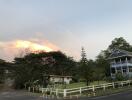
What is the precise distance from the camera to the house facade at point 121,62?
5653cm

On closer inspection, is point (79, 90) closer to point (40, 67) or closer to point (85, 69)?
point (85, 69)

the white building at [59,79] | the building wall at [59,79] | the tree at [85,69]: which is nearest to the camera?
the tree at [85,69]

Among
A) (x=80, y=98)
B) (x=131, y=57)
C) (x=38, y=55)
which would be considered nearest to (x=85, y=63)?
(x=80, y=98)

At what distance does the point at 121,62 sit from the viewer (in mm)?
58031

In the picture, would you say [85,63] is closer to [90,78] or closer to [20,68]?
[90,78]

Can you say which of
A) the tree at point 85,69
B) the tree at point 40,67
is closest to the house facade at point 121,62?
the tree at point 40,67

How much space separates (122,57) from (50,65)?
1897 cm

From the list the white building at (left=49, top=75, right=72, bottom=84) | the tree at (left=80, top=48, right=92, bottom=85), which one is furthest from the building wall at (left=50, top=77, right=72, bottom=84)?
the tree at (left=80, top=48, right=92, bottom=85)

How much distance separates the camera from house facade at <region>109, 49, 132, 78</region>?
185 ft

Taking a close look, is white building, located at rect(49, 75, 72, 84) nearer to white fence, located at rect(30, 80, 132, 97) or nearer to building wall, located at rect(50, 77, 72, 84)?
building wall, located at rect(50, 77, 72, 84)

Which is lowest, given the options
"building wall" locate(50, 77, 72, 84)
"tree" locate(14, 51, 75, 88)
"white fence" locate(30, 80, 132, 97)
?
"white fence" locate(30, 80, 132, 97)

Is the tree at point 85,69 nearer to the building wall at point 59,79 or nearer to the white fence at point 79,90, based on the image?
the white fence at point 79,90

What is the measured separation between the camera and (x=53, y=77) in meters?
55.7

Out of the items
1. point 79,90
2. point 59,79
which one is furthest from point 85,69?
point 59,79
